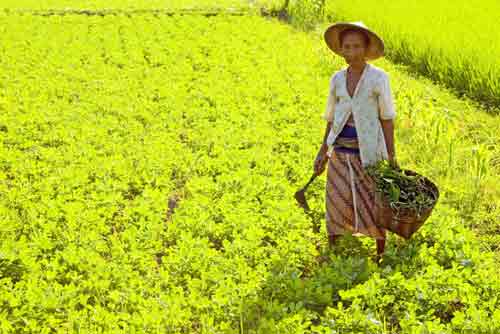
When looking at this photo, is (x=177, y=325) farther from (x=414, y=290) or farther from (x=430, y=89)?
(x=430, y=89)

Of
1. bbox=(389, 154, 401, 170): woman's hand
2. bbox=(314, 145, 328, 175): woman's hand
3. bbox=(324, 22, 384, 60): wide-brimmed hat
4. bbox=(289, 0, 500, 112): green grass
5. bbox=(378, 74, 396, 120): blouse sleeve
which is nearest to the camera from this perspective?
bbox=(324, 22, 384, 60): wide-brimmed hat

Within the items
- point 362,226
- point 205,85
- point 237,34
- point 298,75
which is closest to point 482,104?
point 298,75

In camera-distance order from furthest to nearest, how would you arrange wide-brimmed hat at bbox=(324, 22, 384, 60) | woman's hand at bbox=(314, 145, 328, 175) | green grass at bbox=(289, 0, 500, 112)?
green grass at bbox=(289, 0, 500, 112) → woman's hand at bbox=(314, 145, 328, 175) → wide-brimmed hat at bbox=(324, 22, 384, 60)

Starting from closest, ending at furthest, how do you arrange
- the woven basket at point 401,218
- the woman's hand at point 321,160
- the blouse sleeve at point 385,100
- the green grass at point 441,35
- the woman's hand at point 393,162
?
1. the woven basket at point 401,218
2. the blouse sleeve at point 385,100
3. the woman's hand at point 393,162
4. the woman's hand at point 321,160
5. the green grass at point 441,35

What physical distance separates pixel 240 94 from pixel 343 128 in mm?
4336

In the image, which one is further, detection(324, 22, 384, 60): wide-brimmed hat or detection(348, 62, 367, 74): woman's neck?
detection(348, 62, 367, 74): woman's neck

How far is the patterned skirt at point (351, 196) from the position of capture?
3826 millimetres

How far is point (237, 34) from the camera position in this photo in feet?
41.3

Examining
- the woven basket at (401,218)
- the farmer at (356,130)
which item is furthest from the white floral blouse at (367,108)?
the woven basket at (401,218)

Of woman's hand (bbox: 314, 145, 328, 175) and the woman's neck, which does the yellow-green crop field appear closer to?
woman's hand (bbox: 314, 145, 328, 175)

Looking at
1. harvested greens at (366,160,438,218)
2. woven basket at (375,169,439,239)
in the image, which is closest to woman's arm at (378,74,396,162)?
harvested greens at (366,160,438,218)

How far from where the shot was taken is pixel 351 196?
388cm

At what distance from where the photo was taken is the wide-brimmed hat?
11.5 feet

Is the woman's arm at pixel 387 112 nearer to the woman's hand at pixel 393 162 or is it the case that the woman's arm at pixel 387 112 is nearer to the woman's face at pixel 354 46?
the woman's hand at pixel 393 162
